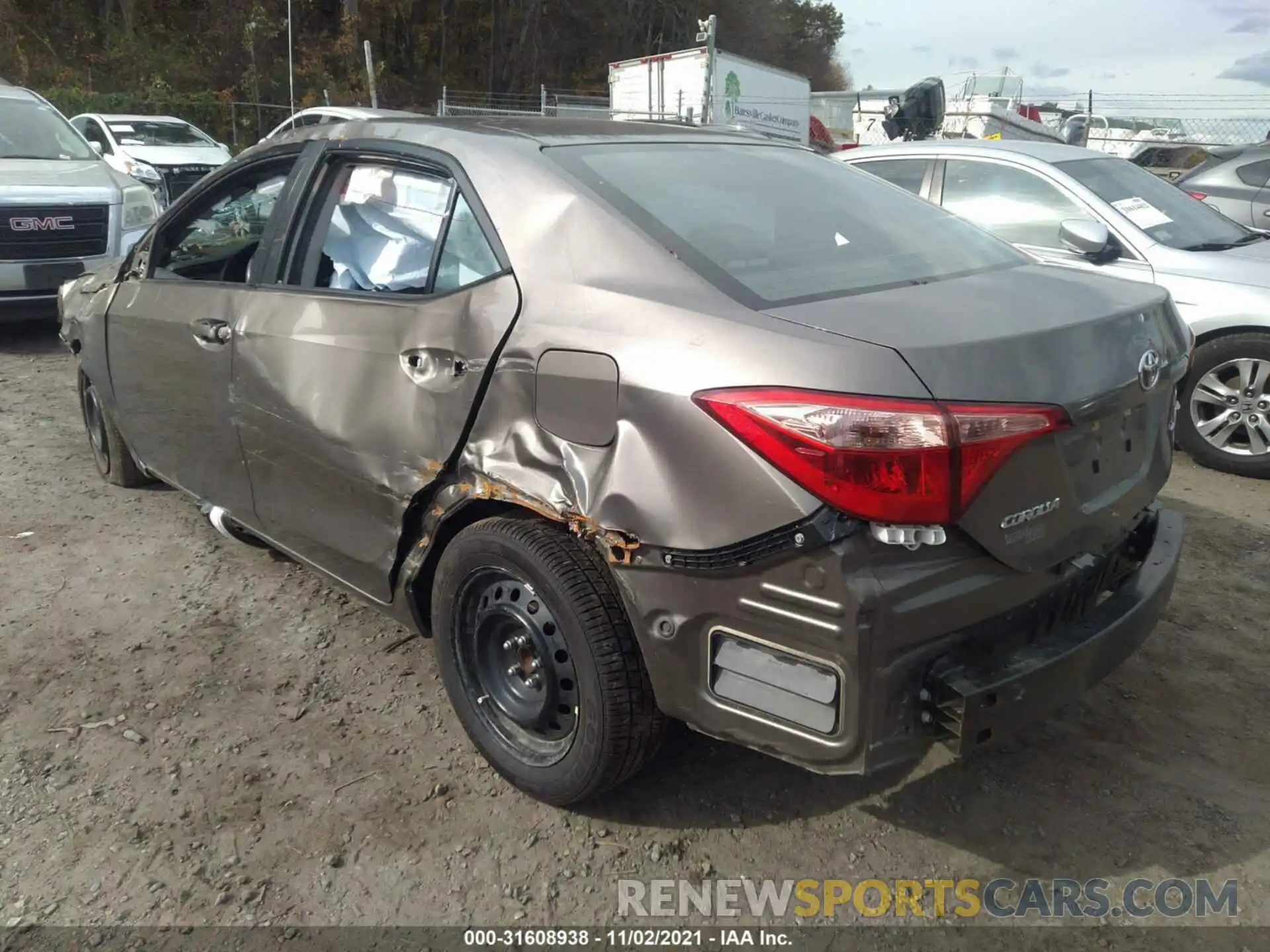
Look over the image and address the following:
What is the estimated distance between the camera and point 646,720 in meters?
2.38

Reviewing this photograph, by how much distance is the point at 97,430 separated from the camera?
5.03 metres

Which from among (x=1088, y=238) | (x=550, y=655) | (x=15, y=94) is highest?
(x=15, y=94)

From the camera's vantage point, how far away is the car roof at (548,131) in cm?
283

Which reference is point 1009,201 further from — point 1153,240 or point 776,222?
point 776,222

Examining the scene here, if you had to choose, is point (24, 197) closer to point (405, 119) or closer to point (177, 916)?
point (405, 119)

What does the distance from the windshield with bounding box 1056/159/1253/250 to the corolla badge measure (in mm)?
3994

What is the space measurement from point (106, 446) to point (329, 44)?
99.3 feet

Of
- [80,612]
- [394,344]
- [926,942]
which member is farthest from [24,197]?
[926,942]

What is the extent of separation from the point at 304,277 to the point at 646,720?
1.77m

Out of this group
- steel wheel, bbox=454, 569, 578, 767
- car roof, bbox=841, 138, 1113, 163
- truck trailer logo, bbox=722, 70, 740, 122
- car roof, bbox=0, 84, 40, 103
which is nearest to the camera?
steel wheel, bbox=454, 569, 578, 767

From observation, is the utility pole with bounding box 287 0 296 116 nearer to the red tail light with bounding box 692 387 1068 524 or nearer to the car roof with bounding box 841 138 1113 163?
the car roof with bounding box 841 138 1113 163

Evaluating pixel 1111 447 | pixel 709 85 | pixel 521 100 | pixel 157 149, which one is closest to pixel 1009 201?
pixel 1111 447

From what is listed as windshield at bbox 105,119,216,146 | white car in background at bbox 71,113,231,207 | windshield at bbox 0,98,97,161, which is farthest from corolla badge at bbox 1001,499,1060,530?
windshield at bbox 105,119,216,146

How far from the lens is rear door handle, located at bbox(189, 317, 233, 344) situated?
3344mm
